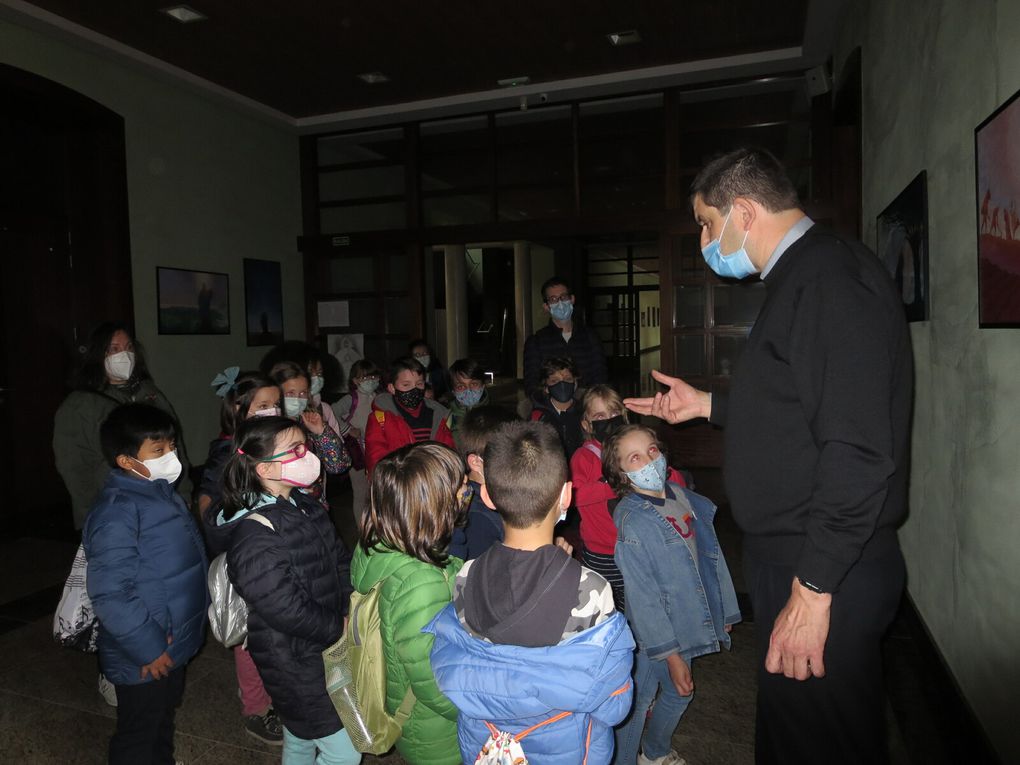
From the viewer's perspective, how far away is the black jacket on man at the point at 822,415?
1.32 meters

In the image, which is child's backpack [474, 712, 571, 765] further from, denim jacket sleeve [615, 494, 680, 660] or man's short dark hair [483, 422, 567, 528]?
denim jacket sleeve [615, 494, 680, 660]

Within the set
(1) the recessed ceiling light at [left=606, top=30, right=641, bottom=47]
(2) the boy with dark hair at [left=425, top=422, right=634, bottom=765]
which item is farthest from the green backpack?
(1) the recessed ceiling light at [left=606, top=30, right=641, bottom=47]

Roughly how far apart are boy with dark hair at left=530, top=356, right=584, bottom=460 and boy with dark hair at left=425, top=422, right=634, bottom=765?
2203 millimetres

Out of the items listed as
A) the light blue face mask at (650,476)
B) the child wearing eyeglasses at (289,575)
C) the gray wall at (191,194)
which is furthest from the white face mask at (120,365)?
the light blue face mask at (650,476)

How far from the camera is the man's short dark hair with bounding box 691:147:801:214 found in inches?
61.4

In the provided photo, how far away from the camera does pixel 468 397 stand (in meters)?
4.60

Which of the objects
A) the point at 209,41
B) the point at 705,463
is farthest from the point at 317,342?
the point at 705,463

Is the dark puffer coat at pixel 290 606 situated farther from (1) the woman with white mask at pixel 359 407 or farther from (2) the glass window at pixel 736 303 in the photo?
(2) the glass window at pixel 736 303

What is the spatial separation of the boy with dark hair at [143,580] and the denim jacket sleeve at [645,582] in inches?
53.3

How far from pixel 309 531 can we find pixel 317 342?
6.08 metres

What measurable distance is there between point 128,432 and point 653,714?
189cm

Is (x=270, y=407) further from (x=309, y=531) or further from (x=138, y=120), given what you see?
(x=138, y=120)

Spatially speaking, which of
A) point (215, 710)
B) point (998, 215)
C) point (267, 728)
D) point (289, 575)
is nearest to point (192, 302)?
point (215, 710)

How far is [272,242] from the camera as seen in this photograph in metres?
7.32
